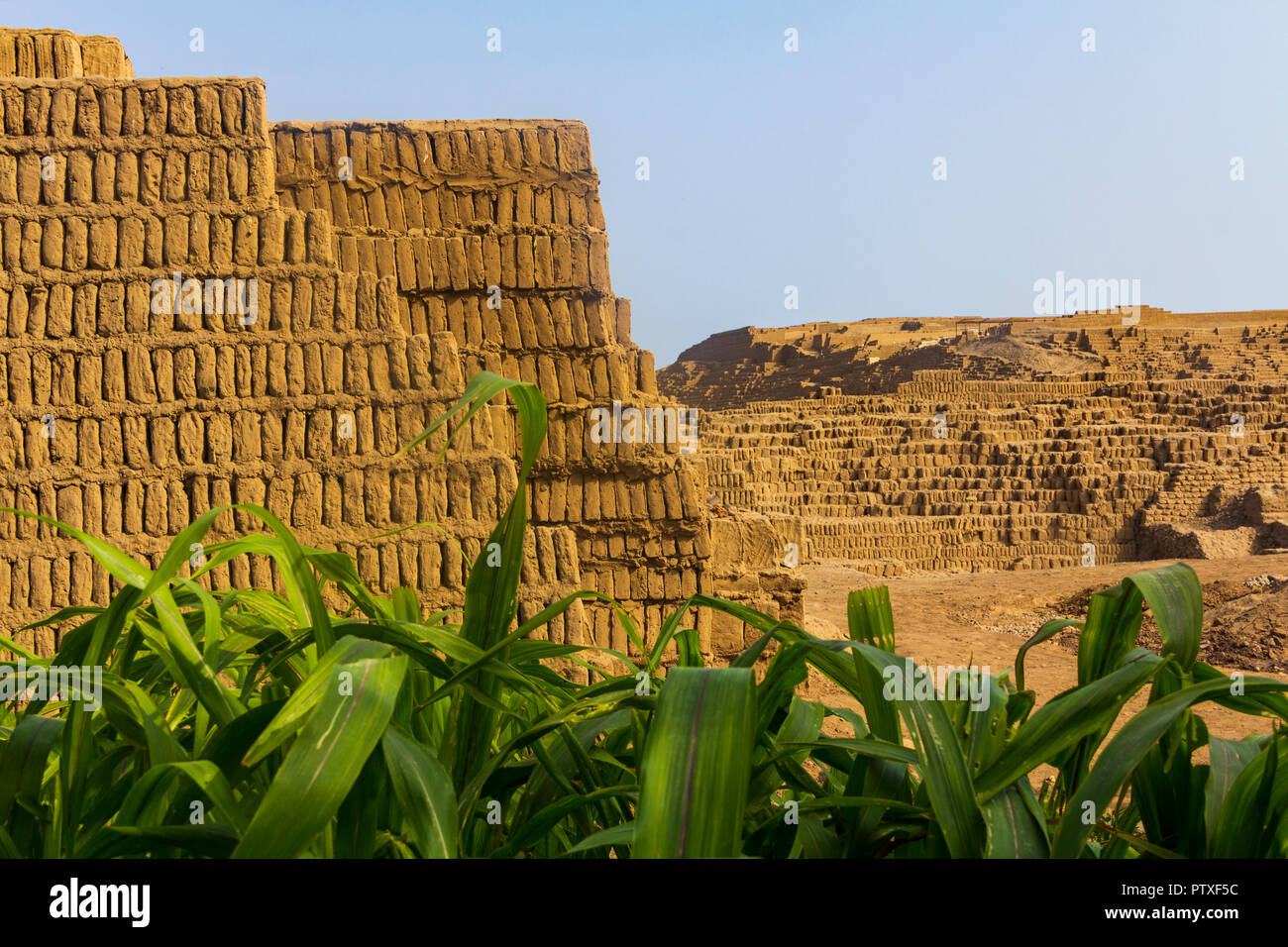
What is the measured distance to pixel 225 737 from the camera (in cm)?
92

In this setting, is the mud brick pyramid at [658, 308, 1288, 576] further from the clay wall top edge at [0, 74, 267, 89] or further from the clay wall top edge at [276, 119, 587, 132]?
the clay wall top edge at [0, 74, 267, 89]

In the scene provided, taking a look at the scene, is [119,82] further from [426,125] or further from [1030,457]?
[1030,457]

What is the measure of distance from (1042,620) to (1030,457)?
40.3 ft

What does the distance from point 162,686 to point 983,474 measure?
71.4ft

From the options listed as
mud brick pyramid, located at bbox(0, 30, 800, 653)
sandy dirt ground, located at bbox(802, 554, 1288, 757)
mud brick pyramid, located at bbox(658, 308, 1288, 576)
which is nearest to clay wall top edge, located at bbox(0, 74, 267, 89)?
mud brick pyramid, located at bbox(0, 30, 800, 653)

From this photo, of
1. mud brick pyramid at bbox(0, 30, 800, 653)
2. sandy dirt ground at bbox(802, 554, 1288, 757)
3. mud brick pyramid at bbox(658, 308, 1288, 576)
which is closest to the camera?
mud brick pyramid at bbox(0, 30, 800, 653)

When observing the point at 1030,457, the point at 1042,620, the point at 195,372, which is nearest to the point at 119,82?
the point at 195,372

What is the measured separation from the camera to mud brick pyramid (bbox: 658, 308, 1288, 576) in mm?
19047

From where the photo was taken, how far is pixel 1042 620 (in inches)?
408

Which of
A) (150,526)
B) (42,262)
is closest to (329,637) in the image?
(150,526)

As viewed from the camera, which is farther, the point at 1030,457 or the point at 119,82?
the point at 1030,457

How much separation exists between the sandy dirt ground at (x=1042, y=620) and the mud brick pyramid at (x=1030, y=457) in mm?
2150

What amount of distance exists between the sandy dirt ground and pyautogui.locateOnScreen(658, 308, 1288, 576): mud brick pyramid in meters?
2.15
